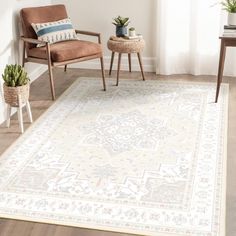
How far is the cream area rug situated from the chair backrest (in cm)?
68

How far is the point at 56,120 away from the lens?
12.1 feet

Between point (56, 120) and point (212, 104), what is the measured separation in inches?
52.7

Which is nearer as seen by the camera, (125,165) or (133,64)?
(125,165)

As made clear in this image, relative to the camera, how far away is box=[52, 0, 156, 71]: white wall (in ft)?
15.9

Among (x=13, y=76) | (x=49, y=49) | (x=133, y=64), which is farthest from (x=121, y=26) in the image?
(x=13, y=76)

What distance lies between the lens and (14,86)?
11.3 feet

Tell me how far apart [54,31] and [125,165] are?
1849mm

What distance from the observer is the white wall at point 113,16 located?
4840 millimetres

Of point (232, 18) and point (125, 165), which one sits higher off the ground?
point (232, 18)

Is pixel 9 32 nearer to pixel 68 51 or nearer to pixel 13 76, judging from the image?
pixel 68 51

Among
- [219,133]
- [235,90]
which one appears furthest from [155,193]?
[235,90]

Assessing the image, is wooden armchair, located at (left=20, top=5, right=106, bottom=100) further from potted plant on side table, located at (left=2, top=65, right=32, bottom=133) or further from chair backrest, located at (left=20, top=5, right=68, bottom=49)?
potted plant on side table, located at (left=2, top=65, right=32, bottom=133)

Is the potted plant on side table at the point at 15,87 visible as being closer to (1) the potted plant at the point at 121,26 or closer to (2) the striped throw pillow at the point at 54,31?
(2) the striped throw pillow at the point at 54,31

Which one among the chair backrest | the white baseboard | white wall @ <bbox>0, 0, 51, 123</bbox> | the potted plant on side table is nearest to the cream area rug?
the potted plant on side table
